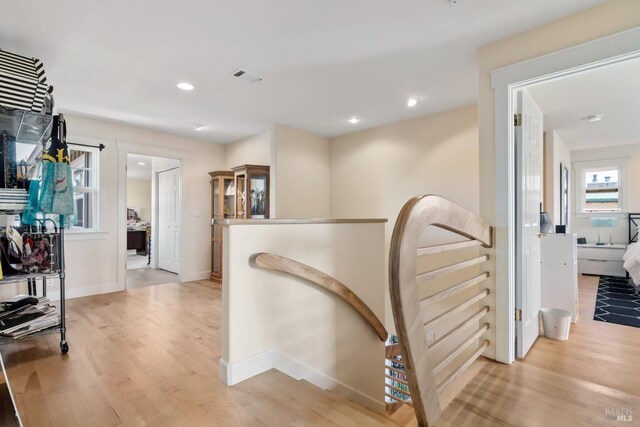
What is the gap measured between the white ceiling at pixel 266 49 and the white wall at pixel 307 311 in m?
1.43

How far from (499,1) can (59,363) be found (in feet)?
12.6

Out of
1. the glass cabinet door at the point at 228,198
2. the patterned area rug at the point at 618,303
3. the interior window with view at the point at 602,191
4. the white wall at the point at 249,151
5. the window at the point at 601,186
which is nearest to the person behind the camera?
the patterned area rug at the point at 618,303

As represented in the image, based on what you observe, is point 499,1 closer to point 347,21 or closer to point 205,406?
point 347,21

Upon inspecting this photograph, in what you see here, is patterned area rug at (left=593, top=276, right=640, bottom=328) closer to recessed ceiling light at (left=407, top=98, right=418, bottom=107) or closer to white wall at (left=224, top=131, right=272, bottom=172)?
recessed ceiling light at (left=407, top=98, right=418, bottom=107)

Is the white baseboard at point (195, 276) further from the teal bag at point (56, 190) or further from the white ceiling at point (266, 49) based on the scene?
the teal bag at point (56, 190)

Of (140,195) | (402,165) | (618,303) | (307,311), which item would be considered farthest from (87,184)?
(618,303)

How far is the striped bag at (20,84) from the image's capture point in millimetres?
2035

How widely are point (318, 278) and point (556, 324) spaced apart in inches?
82.8

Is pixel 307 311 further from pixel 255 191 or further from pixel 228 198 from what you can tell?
pixel 228 198

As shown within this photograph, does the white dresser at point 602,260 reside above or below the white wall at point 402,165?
below

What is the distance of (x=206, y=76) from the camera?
9.70 ft

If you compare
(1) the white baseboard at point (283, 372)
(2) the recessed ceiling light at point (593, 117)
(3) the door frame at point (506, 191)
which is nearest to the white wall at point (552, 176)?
(2) the recessed ceiling light at point (593, 117)

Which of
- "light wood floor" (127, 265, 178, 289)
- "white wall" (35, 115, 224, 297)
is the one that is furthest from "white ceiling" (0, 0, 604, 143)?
"light wood floor" (127, 265, 178, 289)

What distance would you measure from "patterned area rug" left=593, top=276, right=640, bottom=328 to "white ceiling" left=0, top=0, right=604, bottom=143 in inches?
113
